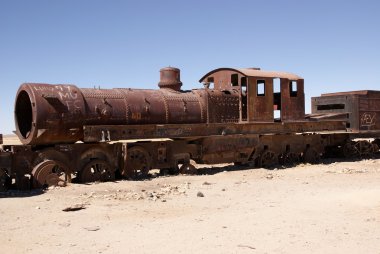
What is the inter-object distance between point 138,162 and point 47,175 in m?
2.89

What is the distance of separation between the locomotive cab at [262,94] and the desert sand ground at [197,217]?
363 cm

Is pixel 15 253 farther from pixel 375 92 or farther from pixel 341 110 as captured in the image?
pixel 375 92

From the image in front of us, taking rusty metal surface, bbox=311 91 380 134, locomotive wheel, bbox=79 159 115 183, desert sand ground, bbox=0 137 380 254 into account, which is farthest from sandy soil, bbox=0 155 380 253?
rusty metal surface, bbox=311 91 380 134

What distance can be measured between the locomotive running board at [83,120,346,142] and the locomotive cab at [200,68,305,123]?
293mm

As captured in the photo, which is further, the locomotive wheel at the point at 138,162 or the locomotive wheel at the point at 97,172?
the locomotive wheel at the point at 138,162

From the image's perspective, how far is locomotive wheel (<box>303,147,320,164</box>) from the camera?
17531mm

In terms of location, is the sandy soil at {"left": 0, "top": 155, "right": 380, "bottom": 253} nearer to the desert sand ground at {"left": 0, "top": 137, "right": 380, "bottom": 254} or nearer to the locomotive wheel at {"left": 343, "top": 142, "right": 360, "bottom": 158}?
the desert sand ground at {"left": 0, "top": 137, "right": 380, "bottom": 254}

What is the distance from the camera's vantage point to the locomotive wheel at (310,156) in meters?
17.5

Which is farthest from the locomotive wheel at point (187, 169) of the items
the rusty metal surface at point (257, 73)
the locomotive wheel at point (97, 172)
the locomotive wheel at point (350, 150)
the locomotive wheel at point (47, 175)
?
the locomotive wheel at point (350, 150)

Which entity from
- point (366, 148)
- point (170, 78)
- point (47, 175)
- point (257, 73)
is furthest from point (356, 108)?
point (47, 175)

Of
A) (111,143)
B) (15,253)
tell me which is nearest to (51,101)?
(111,143)

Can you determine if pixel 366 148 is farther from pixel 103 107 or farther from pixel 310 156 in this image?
pixel 103 107

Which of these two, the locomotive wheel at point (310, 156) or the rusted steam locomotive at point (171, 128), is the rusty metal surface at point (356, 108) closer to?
the rusted steam locomotive at point (171, 128)

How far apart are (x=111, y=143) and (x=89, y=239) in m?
6.38
